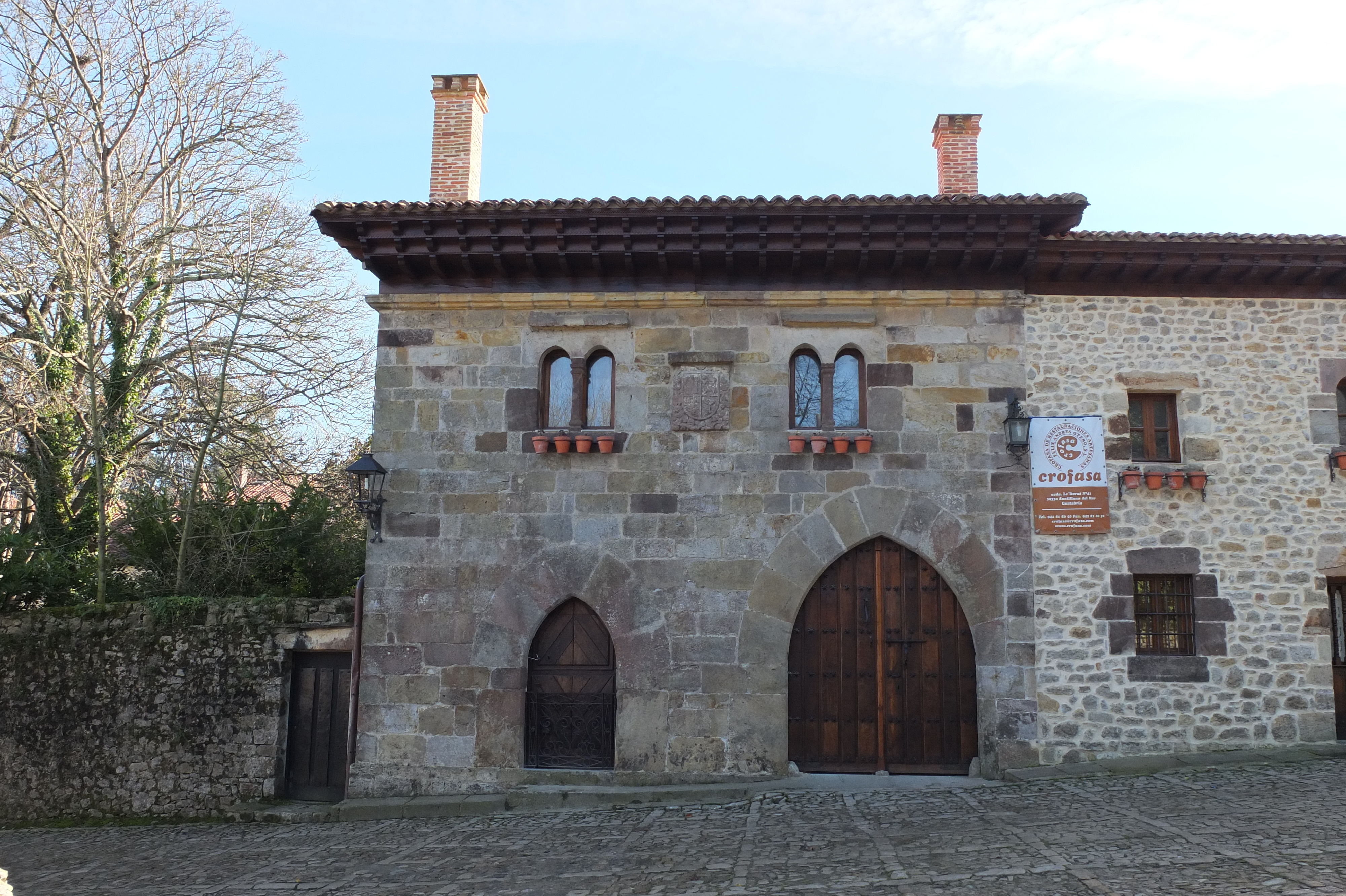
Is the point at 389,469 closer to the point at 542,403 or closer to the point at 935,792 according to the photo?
the point at 542,403

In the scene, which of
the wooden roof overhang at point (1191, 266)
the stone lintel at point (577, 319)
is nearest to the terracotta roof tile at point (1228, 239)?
the wooden roof overhang at point (1191, 266)

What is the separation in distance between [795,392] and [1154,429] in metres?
3.41

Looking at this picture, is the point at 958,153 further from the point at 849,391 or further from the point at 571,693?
the point at 571,693

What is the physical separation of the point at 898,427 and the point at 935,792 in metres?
3.22

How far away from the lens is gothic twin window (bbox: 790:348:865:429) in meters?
8.98

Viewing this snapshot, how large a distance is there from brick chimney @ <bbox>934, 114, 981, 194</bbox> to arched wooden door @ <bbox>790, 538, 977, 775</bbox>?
4.29 meters

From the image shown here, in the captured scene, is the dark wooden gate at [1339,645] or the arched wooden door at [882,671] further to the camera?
the dark wooden gate at [1339,645]

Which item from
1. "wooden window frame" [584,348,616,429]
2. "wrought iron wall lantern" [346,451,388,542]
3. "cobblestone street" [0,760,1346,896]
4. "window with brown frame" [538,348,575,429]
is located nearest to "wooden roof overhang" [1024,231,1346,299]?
"wooden window frame" [584,348,616,429]

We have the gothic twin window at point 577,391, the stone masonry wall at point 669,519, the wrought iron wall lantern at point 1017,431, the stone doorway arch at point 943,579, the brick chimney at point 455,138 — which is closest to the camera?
the stone doorway arch at point 943,579

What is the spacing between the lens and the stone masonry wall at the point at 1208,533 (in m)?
8.45

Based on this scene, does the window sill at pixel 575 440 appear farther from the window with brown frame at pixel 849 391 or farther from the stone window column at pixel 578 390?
the window with brown frame at pixel 849 391

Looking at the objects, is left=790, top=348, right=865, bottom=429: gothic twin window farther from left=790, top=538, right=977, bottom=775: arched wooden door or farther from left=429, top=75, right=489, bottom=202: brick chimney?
left=429, top=75, right=489, bottom=202: brick chimney

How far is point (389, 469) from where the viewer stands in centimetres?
908

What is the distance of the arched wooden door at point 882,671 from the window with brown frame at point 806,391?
129 centimetres
